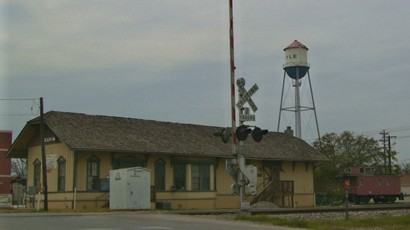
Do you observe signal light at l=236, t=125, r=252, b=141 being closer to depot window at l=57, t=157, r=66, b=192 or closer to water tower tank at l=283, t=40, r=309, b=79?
depot window at l=57, t=157, r=66, b=192

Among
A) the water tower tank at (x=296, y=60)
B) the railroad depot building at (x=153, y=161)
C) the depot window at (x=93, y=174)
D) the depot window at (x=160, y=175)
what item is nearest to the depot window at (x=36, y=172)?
the railroad depot building at (x=153, y=161)

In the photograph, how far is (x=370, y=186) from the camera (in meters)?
56.0

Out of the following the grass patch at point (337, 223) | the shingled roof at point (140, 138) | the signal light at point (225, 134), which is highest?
the shingled roof at point (140, 138)

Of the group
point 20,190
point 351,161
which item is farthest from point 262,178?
point 351,161

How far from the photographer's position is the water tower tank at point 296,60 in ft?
188

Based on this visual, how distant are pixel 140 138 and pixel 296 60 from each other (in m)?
23.9

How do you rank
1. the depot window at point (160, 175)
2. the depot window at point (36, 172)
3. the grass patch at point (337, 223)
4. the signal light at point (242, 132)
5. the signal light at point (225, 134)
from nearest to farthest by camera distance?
the grass patch at point (337, 223) < the signal light at point (242, 132) < the signal light at point (225, 134) < the depot window at point (160, 175) < the depot window at point (36, 172)

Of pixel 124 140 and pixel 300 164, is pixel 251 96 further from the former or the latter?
pixel 300 164

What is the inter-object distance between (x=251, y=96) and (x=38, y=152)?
21159 millimetres

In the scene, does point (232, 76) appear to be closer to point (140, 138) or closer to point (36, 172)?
point (140, 138)

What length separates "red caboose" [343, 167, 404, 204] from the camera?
55406 millimetres

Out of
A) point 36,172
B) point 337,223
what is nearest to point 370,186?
point 36,172

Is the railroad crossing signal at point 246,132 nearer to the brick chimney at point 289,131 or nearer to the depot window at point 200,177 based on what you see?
the depot window at point 200,177

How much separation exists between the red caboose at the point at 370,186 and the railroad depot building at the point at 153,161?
9.84 metres
